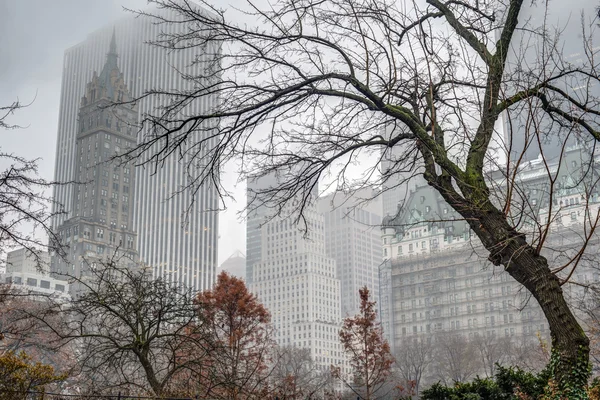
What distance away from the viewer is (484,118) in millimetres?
8297

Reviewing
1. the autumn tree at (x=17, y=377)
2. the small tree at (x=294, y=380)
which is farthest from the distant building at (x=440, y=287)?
the autumn tree at (x=17, y=377)

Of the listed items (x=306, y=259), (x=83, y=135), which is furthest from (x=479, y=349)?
(x=83, y=135)

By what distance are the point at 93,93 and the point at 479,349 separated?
135662 mm

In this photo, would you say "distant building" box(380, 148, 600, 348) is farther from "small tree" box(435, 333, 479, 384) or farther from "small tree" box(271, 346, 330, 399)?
"small tree" box(271, 346, 330, 399)

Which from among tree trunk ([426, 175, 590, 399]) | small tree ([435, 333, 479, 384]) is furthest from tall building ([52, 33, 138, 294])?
tree trunk ([426, 175, 590, 399])

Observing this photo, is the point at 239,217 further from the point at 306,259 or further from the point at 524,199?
the point at 306,259

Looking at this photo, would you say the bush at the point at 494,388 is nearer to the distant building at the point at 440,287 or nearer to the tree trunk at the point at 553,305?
the tree trunk at the point at 553,305

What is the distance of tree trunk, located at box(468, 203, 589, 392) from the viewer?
7348mm

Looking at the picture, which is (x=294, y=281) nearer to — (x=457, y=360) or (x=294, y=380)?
(x=457, y=360)

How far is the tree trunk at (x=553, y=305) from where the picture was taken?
7348 mm

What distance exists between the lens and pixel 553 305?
7.33 meters

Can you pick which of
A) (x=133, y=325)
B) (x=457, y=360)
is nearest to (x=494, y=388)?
(x=133, y=325)

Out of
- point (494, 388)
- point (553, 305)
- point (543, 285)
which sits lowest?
point (494, 388)

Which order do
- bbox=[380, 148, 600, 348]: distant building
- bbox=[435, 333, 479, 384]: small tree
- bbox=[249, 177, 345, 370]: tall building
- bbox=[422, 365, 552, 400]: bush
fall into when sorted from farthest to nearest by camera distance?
1. bbox=[249, 177, 345, 370]: tall building
2. bbox=[380, 148, 600, 348]: distant building
3. bbox=[435, 333, 479, 384]: small tree
4. bbox=[422, 365, 552, 400]: bush
